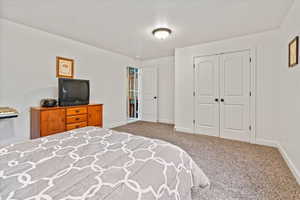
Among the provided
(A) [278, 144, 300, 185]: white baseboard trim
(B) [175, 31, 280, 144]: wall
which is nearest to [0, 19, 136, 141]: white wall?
(B) [175, 31, 280, 144]: wall

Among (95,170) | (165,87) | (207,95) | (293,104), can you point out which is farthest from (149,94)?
(95,170)

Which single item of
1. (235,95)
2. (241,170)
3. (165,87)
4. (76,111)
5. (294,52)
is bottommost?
(241,170)

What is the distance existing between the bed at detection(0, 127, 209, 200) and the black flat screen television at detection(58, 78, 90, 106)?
5.56 ft

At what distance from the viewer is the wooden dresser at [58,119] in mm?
2535

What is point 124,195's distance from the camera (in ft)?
2.35

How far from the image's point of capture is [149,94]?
18.2 feet

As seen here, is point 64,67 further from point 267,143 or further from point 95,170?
point 267,143

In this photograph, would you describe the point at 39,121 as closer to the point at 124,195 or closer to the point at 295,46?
the point at 124,195

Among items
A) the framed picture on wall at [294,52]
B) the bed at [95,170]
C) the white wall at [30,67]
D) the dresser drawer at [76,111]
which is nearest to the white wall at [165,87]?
the white wall at [30,67]

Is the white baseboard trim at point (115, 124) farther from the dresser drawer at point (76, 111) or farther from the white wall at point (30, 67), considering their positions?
the dresser drawer at point (76, 111)

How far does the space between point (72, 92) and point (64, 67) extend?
2.29ft

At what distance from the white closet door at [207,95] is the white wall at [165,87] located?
1.33 meters

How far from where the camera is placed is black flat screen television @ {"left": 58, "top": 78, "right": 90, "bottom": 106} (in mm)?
2877

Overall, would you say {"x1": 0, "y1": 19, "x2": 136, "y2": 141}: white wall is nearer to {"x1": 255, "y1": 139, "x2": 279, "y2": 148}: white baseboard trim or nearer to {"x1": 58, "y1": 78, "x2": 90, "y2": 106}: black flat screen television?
{"x1": 58, "y1": 78, "x2": 90, "y2": 106}: black flat screen television
